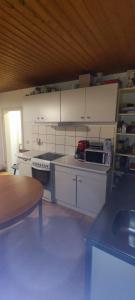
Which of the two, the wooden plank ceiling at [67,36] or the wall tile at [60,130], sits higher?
the wooden plank ceiling at [67,36]

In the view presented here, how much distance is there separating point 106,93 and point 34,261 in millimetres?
2318

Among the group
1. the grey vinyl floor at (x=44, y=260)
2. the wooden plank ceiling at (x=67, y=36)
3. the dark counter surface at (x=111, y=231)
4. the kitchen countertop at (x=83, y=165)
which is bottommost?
the grey vinyl floor at (x=44, y=260)

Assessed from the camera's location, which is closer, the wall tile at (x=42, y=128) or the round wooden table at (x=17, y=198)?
the round wooden table at (x=17, y=198)

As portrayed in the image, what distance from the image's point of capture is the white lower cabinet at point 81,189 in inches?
88.4

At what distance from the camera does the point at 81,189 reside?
2418 mm

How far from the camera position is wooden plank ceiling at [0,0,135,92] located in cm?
111

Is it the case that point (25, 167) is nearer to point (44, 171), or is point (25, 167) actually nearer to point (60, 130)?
point (44, 171)

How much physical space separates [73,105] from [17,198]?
67.5 inches

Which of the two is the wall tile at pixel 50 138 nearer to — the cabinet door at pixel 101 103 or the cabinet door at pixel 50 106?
the cabinet door at pixel 50 106

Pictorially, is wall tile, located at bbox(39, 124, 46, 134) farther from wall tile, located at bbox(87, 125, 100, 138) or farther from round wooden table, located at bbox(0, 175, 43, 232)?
round wooden table, located at bbox(0, 175, 43, 232)

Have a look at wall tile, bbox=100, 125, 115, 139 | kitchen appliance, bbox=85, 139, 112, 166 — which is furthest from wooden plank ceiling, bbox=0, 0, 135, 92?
kitchen appliance, bbox=85, 139, 112, 166

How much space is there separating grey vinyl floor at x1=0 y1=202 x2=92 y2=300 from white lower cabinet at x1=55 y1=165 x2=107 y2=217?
240 millimetres

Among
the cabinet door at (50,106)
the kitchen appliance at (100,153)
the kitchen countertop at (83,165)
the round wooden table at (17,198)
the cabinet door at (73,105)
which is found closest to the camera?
the round wooden table at (17,198)

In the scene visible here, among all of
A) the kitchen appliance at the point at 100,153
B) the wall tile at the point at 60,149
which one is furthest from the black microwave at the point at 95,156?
the wall tile at the point at 60,149
